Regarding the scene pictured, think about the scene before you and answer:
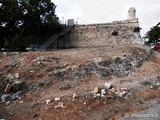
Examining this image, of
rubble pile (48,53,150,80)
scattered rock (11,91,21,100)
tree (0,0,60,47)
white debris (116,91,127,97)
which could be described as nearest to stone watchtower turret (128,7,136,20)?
tree (0,0,60,47)

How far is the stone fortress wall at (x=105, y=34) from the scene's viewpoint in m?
34.9

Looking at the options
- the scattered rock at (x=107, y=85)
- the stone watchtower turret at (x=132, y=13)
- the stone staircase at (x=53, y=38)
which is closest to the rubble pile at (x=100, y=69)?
the scattered rock at (x=107, y=85)

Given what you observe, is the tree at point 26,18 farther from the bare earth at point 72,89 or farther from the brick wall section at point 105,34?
the bare earth at point 72,89

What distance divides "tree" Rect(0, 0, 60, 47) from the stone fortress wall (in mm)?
2637

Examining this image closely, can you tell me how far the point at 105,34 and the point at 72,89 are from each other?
19.8 meters

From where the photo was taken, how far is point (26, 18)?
3222 centimetres

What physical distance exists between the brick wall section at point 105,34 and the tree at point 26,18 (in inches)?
120

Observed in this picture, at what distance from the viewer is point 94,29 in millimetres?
35781

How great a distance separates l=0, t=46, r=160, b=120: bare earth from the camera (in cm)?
1439

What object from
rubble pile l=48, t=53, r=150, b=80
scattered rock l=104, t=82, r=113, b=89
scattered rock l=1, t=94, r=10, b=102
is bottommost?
scattered rock l=1, t=94, r=10, b=102

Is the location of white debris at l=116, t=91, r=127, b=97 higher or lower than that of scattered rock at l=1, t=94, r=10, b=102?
higher

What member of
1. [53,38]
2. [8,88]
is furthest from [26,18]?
[8,88]

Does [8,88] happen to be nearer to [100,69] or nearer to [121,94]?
[100,69]

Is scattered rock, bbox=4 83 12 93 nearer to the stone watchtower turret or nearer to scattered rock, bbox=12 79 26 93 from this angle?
scattered rock, bbox=12 79 26 93
